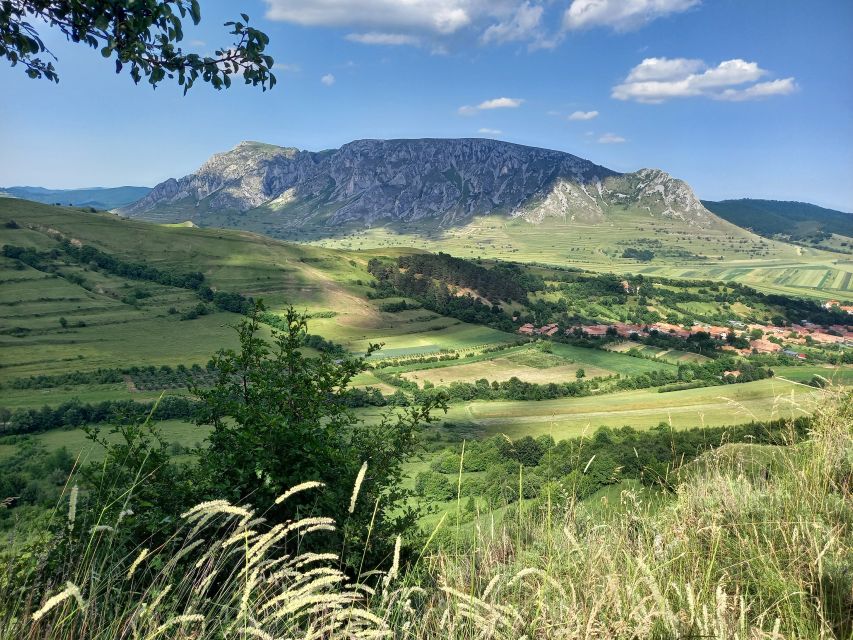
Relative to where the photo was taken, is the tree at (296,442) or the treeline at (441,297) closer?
the tree at (296,442)

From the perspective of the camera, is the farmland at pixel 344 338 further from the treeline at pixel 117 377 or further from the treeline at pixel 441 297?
the treeline at pixel 441 297

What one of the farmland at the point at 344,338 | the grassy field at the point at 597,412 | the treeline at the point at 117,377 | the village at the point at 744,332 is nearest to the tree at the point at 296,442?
the farmland at the point at 344,338

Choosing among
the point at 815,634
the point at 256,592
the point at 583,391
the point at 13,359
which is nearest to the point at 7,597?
the point at 256,592

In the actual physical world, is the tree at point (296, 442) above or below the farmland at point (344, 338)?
above

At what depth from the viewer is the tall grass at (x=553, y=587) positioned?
283 centimetres

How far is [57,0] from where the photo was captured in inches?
230

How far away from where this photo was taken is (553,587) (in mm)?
3688

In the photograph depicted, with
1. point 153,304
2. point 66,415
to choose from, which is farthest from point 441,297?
point 66,415

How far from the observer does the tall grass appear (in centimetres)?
283

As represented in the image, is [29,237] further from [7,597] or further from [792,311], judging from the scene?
[792,311]

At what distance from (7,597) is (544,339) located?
149157 millimetres

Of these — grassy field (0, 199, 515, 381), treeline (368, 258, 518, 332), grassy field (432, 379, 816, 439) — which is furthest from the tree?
treeline (368, 258, 518, 332)

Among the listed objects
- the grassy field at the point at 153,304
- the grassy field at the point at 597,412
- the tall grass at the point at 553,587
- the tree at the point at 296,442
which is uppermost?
the tall grass at the point at 553,587

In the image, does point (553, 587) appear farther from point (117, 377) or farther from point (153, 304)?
point (153, 304)
